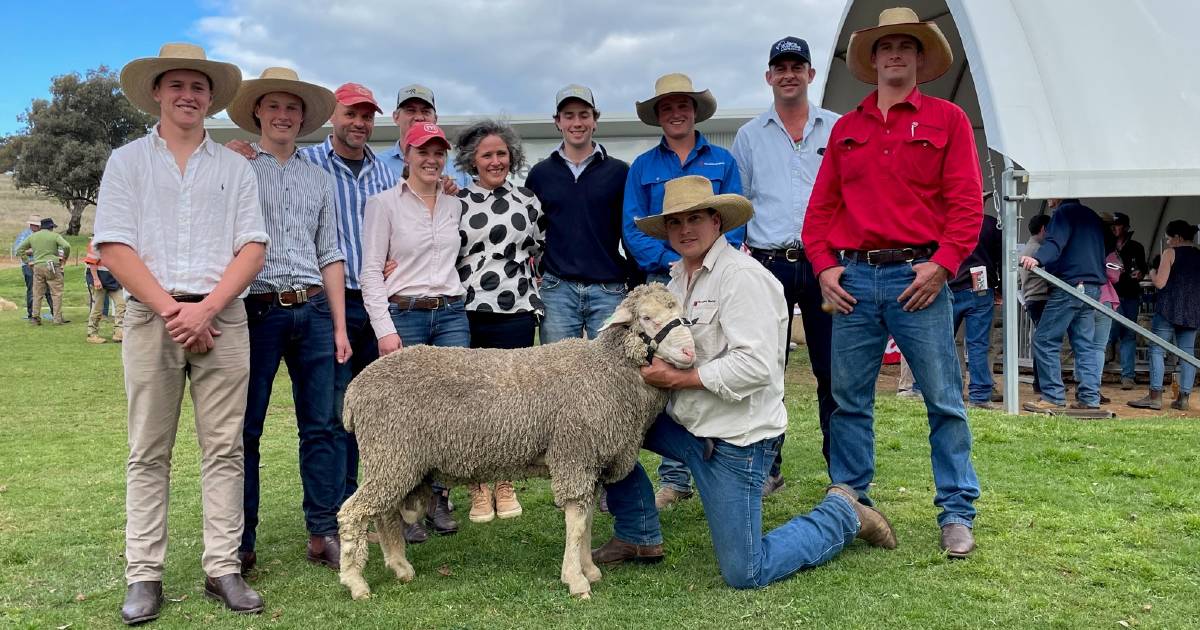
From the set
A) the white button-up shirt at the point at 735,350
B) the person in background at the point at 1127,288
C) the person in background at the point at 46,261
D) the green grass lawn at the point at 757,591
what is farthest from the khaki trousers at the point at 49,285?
the person in background at the point at 1127,288

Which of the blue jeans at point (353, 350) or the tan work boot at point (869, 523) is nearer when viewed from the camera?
the tan work boot at point (869, 523)

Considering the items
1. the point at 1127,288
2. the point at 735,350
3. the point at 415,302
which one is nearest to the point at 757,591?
the point at 735,350

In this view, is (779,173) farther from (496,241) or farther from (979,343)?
(979,343)

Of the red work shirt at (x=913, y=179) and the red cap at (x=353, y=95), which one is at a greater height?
the red cap at (x=353, y=95)

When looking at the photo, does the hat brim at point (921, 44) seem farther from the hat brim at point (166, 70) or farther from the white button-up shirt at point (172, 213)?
the white button-up shirt at point (172, 213)

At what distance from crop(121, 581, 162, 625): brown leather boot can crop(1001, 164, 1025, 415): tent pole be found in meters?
7.64

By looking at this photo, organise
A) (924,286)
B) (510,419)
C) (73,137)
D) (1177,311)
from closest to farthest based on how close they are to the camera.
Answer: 1. (510,419)
2. (924,286)
3. (1177,311)
4. (73,137)

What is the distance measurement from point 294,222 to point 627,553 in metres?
2.39

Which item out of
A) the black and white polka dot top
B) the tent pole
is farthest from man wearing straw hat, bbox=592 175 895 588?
the tent pole

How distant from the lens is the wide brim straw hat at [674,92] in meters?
5.13

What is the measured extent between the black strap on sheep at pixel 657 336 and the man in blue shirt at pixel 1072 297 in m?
6.94

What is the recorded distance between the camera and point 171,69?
378 centimetres

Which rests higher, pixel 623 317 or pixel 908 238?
pixel 908 238

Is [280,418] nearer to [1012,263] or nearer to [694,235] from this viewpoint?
[694,235]
